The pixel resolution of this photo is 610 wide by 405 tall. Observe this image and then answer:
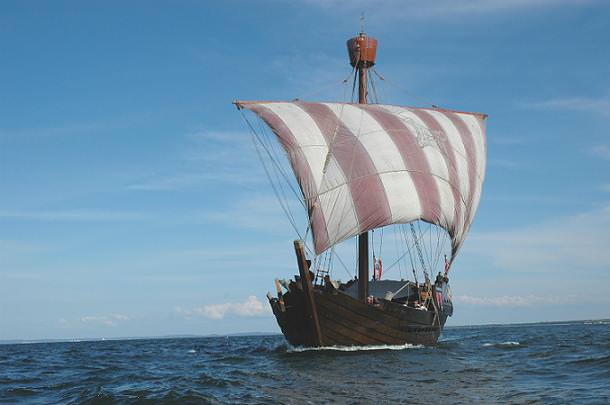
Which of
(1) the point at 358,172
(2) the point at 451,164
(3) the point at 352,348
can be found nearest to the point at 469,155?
(2) the point at 451,164

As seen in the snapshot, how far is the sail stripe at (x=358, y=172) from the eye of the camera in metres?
28.4

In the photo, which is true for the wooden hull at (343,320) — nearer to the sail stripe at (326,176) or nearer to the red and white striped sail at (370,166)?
the red and white striped sail at (370,166)

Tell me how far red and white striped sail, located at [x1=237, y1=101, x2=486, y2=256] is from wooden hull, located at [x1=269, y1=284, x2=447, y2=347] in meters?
3.19

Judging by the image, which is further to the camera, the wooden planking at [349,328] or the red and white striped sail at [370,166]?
the red and white striped sail at [370,166]

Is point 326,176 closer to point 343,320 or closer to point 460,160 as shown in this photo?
point 343,320

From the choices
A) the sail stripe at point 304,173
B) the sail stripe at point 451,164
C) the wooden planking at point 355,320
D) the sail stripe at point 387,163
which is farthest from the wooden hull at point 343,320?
the sail stripe at point 451,164

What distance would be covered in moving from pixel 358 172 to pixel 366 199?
131 centimetres

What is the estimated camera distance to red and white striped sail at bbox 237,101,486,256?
93.1 ft

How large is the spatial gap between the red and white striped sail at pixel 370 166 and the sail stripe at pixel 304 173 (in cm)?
4

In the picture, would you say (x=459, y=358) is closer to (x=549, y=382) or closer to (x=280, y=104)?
(x=549, y=382)

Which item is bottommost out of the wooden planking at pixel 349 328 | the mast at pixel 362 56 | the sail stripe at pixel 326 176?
the wooden planking at pixel 349 328

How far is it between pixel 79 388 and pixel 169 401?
459 centimetres

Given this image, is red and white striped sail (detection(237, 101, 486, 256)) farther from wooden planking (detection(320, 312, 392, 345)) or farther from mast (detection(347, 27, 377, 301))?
wooden planking (detection(320, 312, 392, 345))

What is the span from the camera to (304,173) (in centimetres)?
2881
